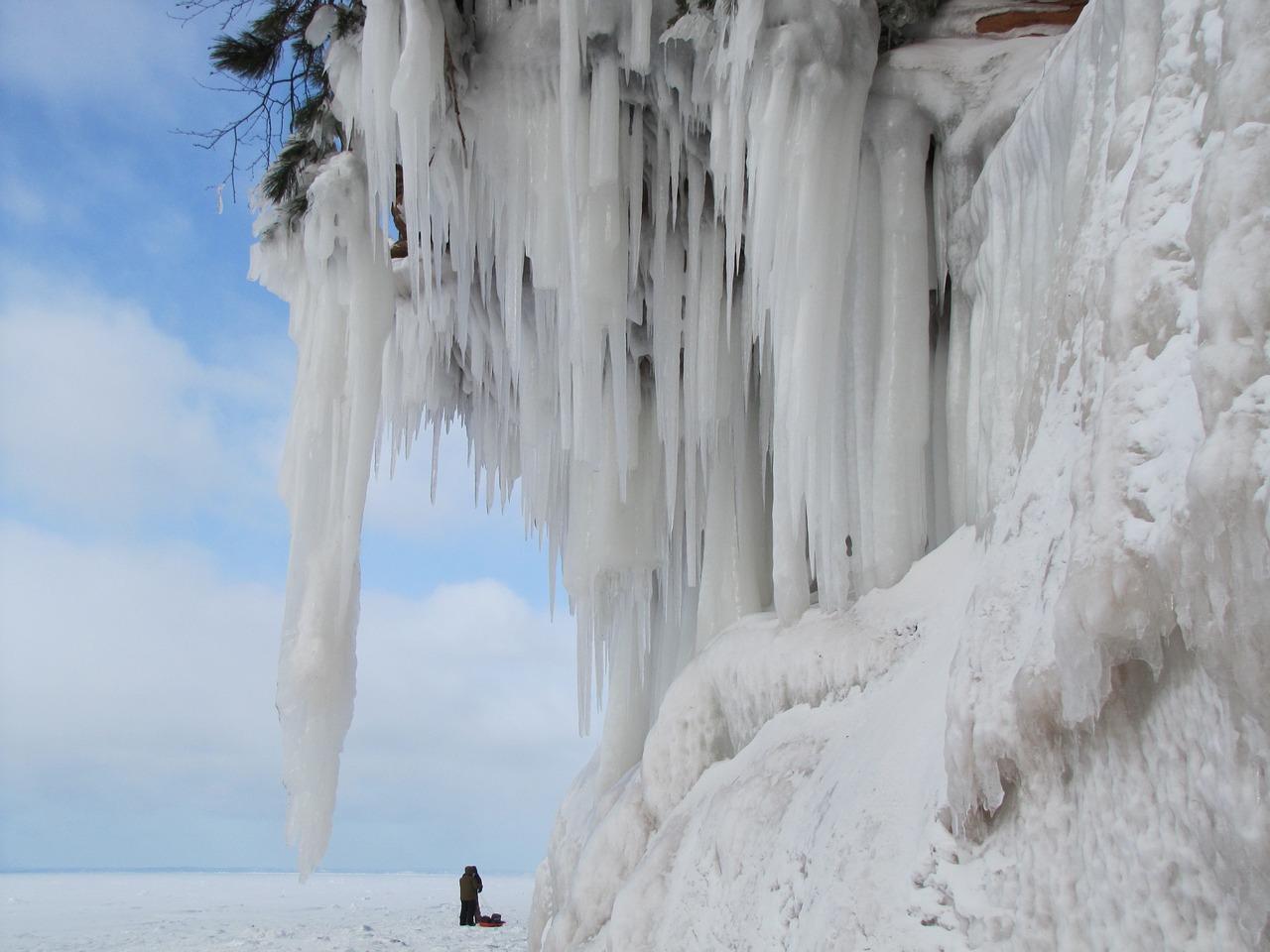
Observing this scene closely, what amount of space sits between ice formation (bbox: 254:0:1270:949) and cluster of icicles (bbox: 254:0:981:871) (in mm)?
20

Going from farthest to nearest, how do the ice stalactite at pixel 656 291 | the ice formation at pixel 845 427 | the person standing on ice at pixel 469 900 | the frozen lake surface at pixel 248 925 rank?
the person standing on ice at pixel 469 900 < the frozen lake surface at pixel 248 925 < the ice stalactite at pixel 656 291 < the ice formation at pixel 845 427

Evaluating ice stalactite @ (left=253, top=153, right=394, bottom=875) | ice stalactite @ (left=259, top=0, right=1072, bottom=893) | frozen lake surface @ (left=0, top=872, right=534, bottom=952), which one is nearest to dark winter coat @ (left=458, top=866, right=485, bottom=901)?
frozen lake surface @ (left=0, top=872, right=534, bottom=952)

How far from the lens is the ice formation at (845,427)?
5.42ft

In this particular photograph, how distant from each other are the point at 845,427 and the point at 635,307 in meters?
1.73

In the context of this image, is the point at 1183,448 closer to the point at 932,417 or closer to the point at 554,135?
the point at 932,417

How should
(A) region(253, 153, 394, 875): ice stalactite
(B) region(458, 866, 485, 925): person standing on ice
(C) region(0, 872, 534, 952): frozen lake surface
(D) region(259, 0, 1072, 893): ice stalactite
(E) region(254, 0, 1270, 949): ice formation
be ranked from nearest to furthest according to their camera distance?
1. (E) region(254, 0, 1270, 949): ice formation
2. (D) region(259, 0, 1072, 893): ice stalactite
3. (A) region(253, 153, 394, 875): ice stalactite
4. (C) region(0, 872, 534, 952): frozen lake surface
5. (B) region(458, 866, 485, 925): person standing on ice

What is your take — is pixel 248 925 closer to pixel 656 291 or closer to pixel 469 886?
pixel 469 886

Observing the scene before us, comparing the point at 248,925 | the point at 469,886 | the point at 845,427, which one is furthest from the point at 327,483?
the point at 248,925

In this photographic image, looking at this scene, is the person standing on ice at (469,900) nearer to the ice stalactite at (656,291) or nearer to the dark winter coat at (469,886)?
the dark winter coat at (469,886)

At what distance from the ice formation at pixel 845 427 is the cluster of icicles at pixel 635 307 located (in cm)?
2

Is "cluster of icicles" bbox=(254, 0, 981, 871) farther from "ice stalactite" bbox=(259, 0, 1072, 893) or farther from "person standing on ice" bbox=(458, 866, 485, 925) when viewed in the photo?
"person standing on ice" bbox=(458, 866, 485, 925)

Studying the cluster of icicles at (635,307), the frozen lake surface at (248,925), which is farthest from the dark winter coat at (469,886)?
the cluster of icicles at (635,307)

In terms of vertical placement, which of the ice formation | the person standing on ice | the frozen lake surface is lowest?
the frozen lake surface

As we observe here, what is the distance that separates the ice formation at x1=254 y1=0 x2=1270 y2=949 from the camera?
1.65 meters
